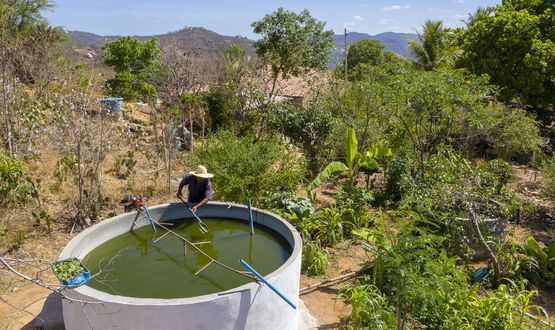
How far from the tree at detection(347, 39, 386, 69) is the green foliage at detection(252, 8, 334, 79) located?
1998cm

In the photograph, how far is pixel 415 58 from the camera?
21062mm

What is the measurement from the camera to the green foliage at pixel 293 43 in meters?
14.0

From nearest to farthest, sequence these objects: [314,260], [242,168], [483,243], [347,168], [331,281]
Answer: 1. [483,243]
2. [331,281]
3. [314,260]
4. [242,168]
5. [347,168]

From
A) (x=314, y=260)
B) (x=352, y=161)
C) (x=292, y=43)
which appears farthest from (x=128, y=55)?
(x=314, y=260)

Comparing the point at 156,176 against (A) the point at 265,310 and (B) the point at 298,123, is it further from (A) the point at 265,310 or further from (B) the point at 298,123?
(A) the point at 265,310

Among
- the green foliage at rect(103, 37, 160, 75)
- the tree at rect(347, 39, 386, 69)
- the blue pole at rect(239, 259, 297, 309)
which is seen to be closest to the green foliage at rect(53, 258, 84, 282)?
the blue pole at rect(239, 259, 297, 309)

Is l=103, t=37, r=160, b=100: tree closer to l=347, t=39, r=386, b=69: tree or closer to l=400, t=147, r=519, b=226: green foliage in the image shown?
l=400, t=147, r=519, b=226: green foliage

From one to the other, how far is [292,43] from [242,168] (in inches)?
284

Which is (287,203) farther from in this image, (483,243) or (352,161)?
(483,243)

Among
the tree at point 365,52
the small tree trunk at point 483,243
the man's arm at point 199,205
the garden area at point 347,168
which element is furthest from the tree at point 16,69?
the tree at point 365,52

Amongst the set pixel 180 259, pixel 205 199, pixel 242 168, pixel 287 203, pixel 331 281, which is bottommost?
pixel 331 281

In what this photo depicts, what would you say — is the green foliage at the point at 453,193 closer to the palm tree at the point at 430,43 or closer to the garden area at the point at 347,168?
the garden area at the point at 347,168

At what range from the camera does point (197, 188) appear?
699 centimetres

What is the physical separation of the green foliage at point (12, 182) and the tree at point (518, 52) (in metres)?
14.9
